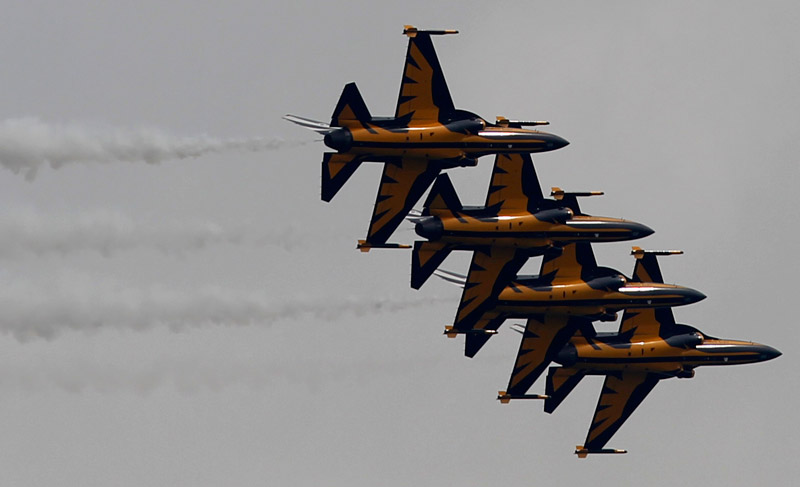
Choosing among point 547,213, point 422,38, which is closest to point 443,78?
point 422,38

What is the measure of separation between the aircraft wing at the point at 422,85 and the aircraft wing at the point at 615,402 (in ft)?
91.5

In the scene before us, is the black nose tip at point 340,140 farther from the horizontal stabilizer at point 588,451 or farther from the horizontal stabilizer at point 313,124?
the horizontal stabilizer at point 588,451

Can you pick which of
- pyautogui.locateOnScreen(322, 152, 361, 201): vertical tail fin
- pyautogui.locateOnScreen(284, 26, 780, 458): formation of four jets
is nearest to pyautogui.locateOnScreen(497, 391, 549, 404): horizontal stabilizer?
pyautogui.locateOnScreen(284, 26, 780, 458): formation of four jets

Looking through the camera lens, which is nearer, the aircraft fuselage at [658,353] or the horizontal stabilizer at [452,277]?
the horizontal stabilizer at [452,277]

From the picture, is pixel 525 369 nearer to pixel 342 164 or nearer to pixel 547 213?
pixel 547 213

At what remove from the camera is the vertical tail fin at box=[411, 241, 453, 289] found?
409 ft

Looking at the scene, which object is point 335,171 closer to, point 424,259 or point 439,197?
point 439,197

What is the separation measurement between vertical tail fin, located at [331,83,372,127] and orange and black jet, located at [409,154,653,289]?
6.96 meters

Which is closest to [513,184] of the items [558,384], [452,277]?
[452,277]

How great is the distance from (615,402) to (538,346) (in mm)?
9563

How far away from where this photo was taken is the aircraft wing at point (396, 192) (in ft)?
404

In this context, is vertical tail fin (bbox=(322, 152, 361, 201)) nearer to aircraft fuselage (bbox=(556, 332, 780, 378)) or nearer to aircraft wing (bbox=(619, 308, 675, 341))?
aircraft fuselage (bbox=(556, 332, 780, 378))

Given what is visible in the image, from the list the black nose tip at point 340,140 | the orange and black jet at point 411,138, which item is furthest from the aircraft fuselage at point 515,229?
the black nose tip at point 340,140

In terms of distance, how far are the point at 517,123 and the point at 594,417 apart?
26.4m
